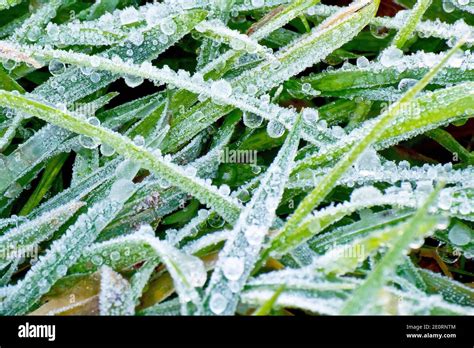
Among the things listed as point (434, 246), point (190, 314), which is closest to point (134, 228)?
point (190, 314)

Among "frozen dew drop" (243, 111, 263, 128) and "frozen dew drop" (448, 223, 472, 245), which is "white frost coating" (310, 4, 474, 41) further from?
"frozen dew drop" (448, 223, 472, 245)

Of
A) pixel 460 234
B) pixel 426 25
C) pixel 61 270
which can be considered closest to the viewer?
pixel 61 270

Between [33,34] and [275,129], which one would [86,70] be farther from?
[275,129]

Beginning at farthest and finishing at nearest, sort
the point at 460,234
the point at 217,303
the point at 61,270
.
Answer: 1. the point at 460,234
2. the point at 61,270
3. the point at 217,303

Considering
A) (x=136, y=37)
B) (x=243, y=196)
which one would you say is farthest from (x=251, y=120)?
(x=136, y=37)

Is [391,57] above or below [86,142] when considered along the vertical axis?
above

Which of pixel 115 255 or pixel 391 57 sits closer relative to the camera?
pixel 115 255
